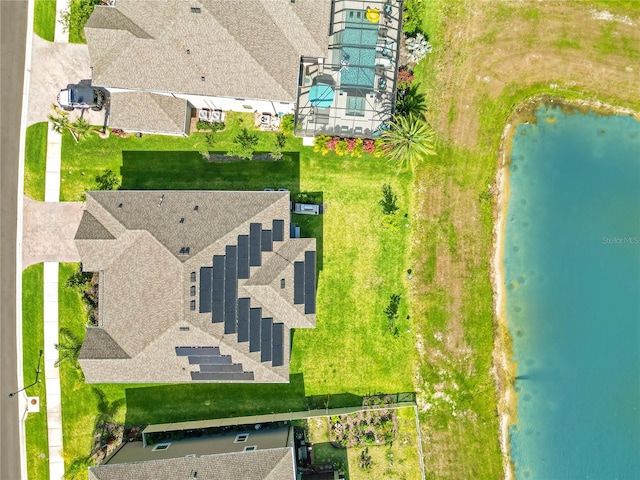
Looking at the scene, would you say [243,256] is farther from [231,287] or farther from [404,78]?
[404,78]

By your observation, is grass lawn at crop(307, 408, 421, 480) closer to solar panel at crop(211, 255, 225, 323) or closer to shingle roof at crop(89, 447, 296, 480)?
shingle roof at crop(89, 447, 296, 480)

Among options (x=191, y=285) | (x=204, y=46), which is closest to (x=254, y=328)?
(x=191, y=285)

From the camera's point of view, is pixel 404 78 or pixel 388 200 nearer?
pixel 404 78

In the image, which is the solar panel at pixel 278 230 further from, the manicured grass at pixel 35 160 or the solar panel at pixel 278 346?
the manicured grass at pixel 35 160

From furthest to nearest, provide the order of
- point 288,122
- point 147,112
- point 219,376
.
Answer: point 288,122 < point 147,112 < point 219,376

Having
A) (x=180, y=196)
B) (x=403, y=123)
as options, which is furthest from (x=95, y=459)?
(x=403, y=123)

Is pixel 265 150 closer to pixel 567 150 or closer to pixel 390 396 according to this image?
pixel 390 396

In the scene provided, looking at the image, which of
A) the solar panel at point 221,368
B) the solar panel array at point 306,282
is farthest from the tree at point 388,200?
the solar panel at point 221,368
